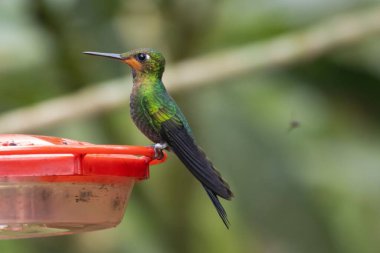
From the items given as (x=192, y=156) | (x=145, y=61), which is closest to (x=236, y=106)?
(x=145, y=61)

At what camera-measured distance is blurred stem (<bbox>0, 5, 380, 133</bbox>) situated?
5.60 m

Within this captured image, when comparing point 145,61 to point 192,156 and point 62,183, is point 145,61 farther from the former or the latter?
point 62,183

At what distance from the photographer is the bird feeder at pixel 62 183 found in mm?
2943

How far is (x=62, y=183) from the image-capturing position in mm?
3156

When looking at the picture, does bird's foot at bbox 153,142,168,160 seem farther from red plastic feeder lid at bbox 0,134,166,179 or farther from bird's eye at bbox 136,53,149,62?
bird's eye at bbox 136,53,149,62

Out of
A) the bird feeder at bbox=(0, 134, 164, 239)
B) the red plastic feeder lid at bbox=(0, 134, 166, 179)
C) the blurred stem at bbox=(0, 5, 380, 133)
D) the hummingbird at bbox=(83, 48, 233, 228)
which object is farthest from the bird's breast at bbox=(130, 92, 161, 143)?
the blurred stem at bbox=(0, 5, 380, 133)

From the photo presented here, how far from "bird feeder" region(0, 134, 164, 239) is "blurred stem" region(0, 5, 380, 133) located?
2274 millimetres

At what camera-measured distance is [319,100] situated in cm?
736

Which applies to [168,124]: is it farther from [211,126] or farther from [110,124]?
[211,126]

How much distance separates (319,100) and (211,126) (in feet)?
2.72

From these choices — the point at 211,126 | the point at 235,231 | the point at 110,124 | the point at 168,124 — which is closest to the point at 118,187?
the point at 168,124

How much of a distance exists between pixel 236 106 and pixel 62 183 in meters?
4.56

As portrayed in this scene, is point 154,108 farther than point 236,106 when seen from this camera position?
No

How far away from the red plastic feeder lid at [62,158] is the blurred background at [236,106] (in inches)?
95.8
